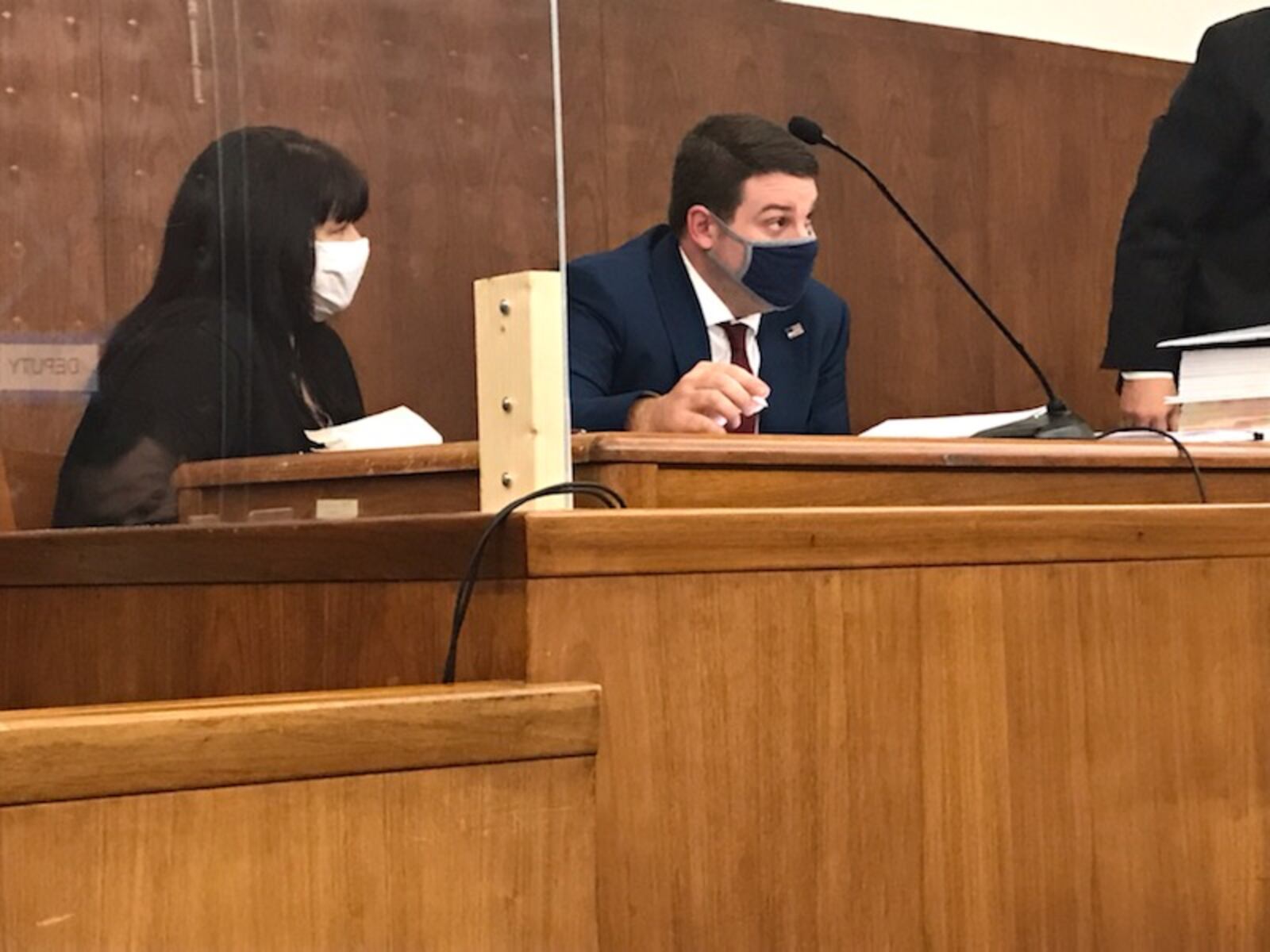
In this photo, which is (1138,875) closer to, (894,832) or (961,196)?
(894,832)

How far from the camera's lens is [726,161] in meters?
2.77

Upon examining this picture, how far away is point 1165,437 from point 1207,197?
1.13m

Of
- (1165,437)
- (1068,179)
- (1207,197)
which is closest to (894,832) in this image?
(1165,437)

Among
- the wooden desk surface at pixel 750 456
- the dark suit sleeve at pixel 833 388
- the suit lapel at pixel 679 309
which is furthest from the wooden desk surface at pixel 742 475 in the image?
the dark suit sleeve at pixel 833 388

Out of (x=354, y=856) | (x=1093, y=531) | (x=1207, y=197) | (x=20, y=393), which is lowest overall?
(x=354, y=856)

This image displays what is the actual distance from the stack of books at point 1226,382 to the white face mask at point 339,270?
108 cm

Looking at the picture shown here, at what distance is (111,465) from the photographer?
1.41 metres

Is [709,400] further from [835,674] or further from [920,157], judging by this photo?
[920,157]

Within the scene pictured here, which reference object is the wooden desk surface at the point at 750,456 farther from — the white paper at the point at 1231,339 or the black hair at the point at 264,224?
the white paper at the point at 1231,339

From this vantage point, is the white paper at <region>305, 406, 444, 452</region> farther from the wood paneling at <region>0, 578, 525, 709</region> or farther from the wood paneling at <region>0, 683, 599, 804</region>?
the wood paneling at <region>0, 683, 599, 804</region>

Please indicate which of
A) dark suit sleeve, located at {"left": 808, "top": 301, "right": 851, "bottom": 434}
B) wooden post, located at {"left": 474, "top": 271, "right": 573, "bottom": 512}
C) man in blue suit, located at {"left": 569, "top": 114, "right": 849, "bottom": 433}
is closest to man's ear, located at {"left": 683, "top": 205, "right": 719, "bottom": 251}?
man in blue suit, located at {"left": 569, "top": 114, "right": 849, "bottom": 433}

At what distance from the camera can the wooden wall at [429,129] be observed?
1137 millimetres

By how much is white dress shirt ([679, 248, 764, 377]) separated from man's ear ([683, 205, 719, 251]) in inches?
1.2

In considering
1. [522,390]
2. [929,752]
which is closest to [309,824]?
[522,390]
